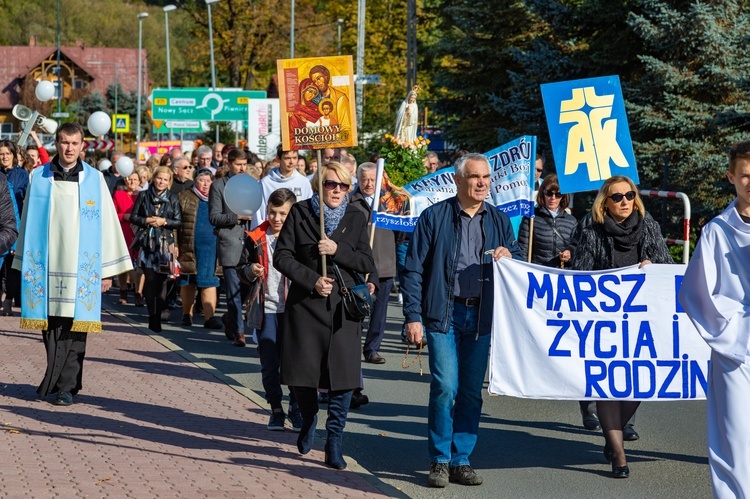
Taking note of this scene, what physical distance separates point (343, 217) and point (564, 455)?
2084 mm

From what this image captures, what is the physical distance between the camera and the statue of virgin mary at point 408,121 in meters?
14.6

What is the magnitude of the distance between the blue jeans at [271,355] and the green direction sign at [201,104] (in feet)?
110

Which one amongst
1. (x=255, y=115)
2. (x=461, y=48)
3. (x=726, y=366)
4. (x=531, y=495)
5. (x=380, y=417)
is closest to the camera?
(x=726, y=366)

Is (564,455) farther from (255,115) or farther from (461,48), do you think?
(255,115)

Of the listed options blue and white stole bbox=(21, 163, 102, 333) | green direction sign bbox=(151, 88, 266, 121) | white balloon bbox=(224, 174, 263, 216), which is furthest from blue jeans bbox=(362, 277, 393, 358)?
green direction sign bbox=(151, 88, 266, 121)

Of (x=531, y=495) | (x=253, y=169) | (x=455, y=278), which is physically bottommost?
(x=531, y=495)

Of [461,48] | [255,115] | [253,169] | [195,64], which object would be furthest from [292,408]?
[195,64]

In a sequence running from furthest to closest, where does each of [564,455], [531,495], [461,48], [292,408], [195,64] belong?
[195,64], [461,48], [292,408], [564,455], [531,495]

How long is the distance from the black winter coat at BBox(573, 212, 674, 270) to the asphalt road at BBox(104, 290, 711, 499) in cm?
124

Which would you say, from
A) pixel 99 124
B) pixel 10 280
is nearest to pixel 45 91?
pixel 99 124

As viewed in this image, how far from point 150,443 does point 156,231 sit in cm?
693

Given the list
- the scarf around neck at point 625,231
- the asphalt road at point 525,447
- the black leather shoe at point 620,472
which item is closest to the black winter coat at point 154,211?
the asphalt road at point 525,447

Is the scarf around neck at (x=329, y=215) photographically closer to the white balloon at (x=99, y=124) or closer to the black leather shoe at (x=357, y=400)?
the black leather shoe at (x=357, y=400)

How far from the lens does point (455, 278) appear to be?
7117 mm
